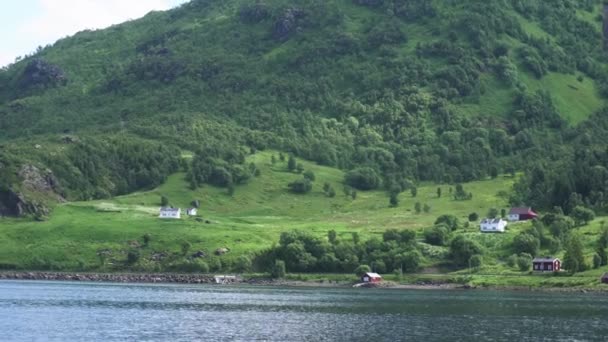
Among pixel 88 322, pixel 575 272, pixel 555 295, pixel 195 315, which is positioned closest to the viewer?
pixel 88 322

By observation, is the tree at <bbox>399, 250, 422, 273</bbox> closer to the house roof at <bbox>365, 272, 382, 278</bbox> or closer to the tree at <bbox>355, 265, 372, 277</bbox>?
the tree at <bbox>355, 265, 372, 277</bbox>

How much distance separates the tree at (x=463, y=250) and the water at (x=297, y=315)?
84.2 ft

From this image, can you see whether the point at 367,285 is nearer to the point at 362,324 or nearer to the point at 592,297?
the point at 592,297

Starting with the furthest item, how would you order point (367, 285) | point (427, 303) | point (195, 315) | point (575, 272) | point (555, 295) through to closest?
point (367, 285), point (575, 272), point (555, 295), point (427, 303), point (195, 315)

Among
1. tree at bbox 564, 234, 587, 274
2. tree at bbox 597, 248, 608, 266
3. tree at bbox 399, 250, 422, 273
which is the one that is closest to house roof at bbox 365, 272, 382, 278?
tree at bbox 399, 250, 422, 273

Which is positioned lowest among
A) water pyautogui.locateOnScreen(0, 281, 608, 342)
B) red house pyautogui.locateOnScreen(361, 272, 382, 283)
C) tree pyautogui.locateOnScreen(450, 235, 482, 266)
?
water pyautogui.locateOnScreen(0, 281, 608, 342)

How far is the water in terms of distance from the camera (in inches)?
3898

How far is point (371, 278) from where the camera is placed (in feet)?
627

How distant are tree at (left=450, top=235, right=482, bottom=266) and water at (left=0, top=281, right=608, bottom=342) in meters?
25.7

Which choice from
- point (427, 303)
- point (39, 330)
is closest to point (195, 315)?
point (39, 330)


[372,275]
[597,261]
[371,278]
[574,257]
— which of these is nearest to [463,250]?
[372,275]

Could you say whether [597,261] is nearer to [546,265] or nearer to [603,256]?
[603,256]

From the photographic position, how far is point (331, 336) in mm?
99250

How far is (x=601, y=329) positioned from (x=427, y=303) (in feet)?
139
